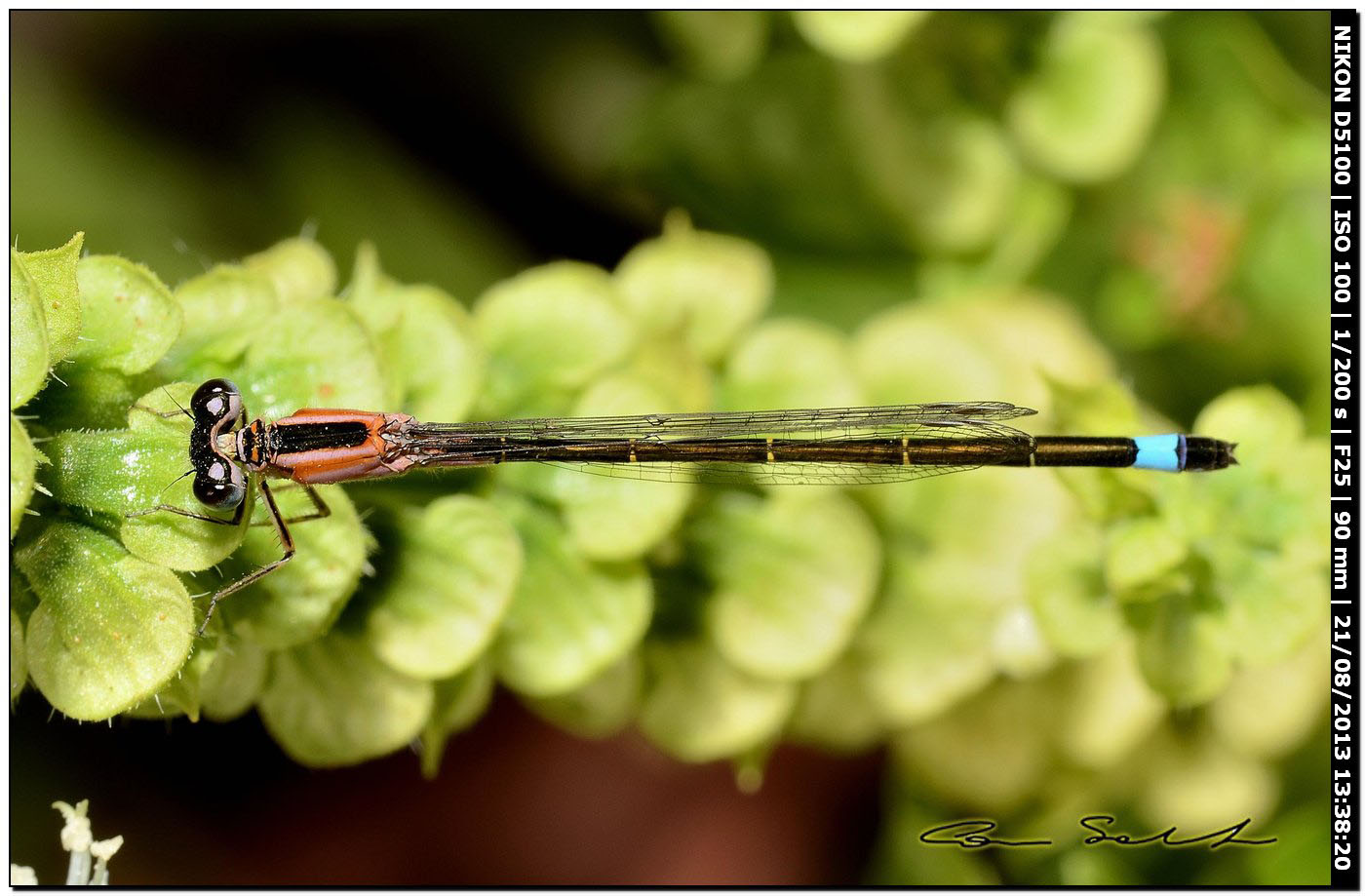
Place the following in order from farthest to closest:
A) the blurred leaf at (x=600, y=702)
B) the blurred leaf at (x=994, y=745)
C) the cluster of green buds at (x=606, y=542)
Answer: the blurred leaf at (x=994, y=745) → the blurred leaf at (x=600, y=702) → the cluster of green buds at (x=606, y=542)

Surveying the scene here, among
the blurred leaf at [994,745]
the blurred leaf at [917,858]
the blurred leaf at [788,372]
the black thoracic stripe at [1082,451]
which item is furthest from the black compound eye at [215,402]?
the blurred leaf at [917,858]

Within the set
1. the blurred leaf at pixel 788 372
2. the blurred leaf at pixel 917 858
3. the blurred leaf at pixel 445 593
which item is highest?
the blurred leaf at pixel 788 372

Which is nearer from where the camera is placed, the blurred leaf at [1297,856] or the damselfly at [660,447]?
the damselfly at [660,447]

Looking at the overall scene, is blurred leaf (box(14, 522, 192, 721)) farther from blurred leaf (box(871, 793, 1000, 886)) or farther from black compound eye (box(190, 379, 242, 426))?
blurred leaf (box(871, 793, 1000, 886))

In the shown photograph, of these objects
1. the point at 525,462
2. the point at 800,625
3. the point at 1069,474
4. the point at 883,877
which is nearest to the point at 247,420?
the point at 525,462

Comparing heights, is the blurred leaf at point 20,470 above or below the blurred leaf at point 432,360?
below

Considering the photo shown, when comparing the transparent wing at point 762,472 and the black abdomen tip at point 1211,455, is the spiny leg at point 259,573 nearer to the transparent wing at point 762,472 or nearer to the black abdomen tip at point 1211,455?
the transparent wing at point 762,472

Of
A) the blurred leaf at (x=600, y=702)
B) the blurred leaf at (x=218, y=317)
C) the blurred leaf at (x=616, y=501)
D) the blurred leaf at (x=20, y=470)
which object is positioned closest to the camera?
the blurred leaf at (x=20, y=470)

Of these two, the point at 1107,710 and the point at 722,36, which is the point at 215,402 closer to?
the point at 722,36

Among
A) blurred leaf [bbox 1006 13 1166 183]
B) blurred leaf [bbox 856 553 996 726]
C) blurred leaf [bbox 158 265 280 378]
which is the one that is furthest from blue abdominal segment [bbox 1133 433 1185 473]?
blurred leaf [bbox 158 265 280 378]
